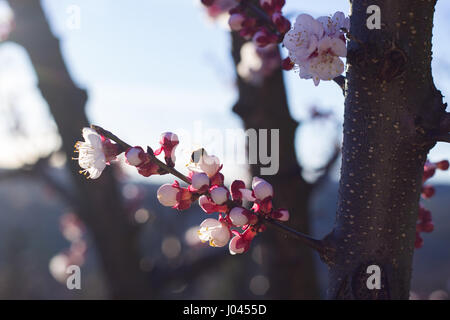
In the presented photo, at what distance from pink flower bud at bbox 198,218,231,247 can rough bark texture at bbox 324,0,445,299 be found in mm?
245

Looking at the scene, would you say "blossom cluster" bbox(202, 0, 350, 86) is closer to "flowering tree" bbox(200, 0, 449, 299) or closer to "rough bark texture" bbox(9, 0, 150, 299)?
"flowering tree" bbox(200, 0, 449, 299)

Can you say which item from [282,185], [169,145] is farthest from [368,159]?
[282,185]

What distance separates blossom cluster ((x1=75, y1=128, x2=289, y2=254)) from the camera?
0.95 metres

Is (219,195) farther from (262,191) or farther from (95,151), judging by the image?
(95,151)

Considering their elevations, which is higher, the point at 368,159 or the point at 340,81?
the point at 340,81

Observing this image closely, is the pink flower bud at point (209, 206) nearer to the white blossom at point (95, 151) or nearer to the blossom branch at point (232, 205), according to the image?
the blossom branch at point (232, 205)

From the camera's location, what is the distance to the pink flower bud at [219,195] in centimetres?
94

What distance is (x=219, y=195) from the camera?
3.09 feet

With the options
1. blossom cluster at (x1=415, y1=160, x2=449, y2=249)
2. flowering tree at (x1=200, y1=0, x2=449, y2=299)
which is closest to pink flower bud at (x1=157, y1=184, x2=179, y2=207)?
flowering tree at (x1=200, y1=0, x2=449, y2=299)

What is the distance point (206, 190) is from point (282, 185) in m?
1.49

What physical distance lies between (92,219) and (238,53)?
140cm
